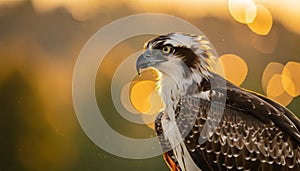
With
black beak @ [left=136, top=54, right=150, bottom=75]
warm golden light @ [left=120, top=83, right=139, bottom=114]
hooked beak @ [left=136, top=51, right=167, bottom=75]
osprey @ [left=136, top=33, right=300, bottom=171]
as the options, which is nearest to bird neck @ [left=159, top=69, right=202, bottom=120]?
osprey @ [left=136, top=33, right=300, bottom=171]

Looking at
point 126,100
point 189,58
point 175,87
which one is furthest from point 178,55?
point 126,100

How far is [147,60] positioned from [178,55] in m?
0.28

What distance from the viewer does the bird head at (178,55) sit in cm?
517

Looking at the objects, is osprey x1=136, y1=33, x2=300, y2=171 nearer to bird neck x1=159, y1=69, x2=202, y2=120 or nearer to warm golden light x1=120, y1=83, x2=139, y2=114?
bird neck x1=159, y1=69, x2=202, y2=120

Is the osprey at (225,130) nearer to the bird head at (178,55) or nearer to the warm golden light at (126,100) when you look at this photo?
the bird head at (178,55)

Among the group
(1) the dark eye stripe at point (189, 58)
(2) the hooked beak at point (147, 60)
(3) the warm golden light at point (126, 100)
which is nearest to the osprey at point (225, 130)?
(2) the hooked beak at point (147, 60)

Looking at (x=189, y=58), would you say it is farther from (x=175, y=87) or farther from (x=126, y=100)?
(x=126, y=100)

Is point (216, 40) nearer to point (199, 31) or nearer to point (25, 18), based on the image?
point (199, 31)

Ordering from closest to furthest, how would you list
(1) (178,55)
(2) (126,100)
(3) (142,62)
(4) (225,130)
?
1. (4) (225,130)
2. (3) (142,62)
3. (1) (178,55)
4. (2) (126,100)

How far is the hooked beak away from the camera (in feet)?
16.6

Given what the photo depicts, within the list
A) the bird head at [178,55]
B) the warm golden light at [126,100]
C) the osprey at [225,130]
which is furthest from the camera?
the warm golden light at [126,100]

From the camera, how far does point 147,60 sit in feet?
16.8

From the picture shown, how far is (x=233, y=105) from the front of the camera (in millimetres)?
5004

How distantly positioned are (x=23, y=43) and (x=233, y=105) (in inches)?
201
